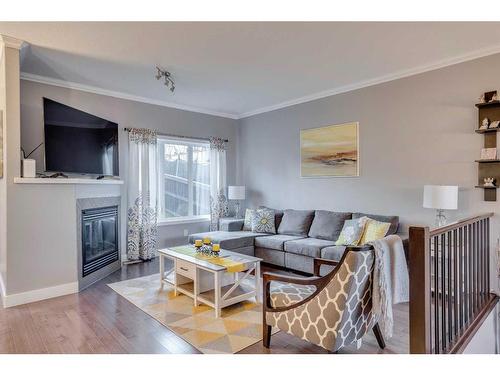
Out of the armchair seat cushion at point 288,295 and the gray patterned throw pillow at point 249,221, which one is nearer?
the armchair seat cushion at point 288,295

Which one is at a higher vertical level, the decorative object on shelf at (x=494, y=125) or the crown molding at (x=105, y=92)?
the crown molding at (x=105, y=92)

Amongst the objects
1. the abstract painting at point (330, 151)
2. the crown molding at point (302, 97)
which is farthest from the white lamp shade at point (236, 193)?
the crown molding at point (302, 97)

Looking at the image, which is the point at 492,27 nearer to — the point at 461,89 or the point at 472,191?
the point at 461,89

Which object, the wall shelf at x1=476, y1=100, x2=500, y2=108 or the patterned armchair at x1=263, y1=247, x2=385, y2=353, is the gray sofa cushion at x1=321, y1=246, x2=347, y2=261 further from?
the wall shelf at x1=476, y1=100, x2=500, y2=108

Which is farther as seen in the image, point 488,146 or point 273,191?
point 273,191

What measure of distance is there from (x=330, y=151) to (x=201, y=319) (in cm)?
316

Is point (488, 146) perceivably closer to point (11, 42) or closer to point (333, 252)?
point (333, 252)

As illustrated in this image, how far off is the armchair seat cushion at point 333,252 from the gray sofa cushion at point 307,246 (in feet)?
0.29

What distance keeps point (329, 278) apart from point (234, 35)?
231 cm

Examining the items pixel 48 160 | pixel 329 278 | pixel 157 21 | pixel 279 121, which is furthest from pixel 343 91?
pixel 48 160

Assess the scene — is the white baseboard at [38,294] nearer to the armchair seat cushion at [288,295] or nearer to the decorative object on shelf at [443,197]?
the armchair seat cushion at [288,295]

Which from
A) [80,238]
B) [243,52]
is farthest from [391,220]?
[80,238]

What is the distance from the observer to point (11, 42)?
3029 mm

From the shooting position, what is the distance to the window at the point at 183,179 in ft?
17.9
